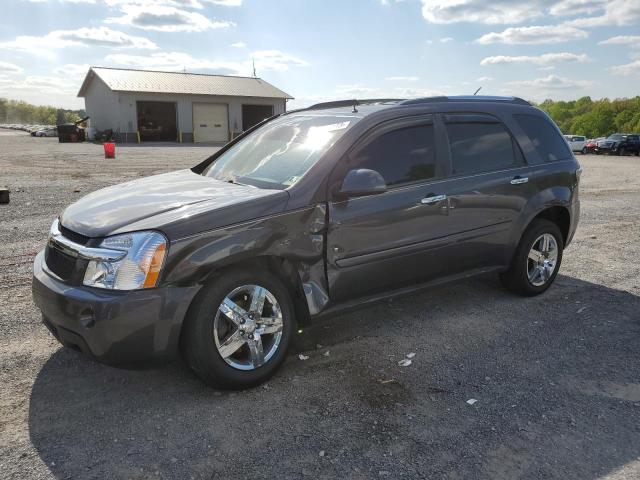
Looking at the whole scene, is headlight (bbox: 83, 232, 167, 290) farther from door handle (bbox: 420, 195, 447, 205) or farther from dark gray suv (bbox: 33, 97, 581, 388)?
door handle (bbox: 420, 195, 447, 205)

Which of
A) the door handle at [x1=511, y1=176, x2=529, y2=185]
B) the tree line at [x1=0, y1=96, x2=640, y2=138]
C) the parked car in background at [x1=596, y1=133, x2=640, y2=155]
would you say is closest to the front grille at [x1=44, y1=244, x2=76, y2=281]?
the door handle at [x1=511, y1=176, x2=529, y2=185]

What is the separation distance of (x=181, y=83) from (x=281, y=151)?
44279 millimetres

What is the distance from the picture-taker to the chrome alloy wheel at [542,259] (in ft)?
17.3

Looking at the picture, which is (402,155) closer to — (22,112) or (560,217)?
(560,217)

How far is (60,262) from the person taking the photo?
338cm

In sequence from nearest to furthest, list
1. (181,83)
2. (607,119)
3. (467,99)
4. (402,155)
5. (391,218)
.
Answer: (391,218), (402,155), (467,99), (181,83), (607,119)

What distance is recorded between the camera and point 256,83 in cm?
4981

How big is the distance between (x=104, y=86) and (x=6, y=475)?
46104 mm

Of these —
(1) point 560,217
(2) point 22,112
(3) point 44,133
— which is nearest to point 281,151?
(1) point 560,217

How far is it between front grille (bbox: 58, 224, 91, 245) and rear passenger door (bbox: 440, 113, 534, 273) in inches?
107

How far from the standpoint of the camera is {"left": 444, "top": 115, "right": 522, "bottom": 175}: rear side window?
4562 mm

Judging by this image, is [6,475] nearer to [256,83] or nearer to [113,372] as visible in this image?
[113,372]

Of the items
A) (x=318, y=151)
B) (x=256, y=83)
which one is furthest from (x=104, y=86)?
(x=318, y=151)

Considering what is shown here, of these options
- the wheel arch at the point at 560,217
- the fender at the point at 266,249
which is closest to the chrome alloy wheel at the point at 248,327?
the fender at the point at 266,249
